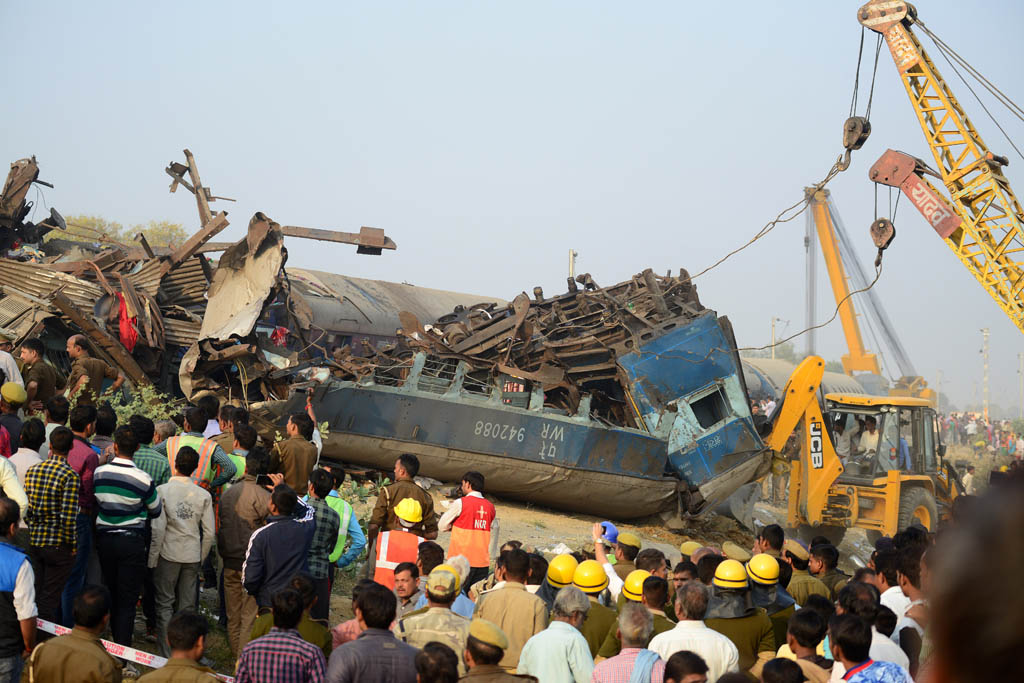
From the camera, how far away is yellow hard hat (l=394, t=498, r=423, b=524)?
682 cm

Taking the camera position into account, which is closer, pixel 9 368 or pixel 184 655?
pixel 184 655

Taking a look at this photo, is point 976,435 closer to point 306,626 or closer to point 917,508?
point 917,508

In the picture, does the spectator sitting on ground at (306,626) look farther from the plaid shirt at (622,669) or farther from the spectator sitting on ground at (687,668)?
the spectator sitting on ground at (687,668)

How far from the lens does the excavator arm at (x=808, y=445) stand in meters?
14.3

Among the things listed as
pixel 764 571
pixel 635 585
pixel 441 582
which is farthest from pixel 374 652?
pixel 764 571

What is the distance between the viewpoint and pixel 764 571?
5.96 m

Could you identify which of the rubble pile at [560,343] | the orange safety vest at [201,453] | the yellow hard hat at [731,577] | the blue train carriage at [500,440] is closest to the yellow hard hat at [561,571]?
the yellow hard hat at [731,577]

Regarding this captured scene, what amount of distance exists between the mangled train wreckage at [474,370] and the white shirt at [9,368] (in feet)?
11.9

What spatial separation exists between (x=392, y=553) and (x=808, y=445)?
950 centimetres

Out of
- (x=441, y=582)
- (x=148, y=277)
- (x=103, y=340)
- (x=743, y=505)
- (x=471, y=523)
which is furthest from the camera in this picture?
(x=743, y=505)

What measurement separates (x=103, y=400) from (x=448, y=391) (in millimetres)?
5108

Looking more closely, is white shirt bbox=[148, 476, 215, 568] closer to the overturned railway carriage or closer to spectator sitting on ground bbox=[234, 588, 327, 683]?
spectator sitting on ground bbox=[234, 588, 327, 683]

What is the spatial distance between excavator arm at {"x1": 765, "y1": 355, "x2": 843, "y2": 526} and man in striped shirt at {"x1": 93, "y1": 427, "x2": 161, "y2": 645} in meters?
10.5

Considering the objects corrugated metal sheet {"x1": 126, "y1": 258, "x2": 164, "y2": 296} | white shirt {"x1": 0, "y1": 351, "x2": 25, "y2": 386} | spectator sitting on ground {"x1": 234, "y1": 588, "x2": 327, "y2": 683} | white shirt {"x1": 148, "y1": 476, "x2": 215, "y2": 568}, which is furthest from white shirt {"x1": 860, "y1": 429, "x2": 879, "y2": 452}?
spectator sitting on ground {"x1": 234, "y1": 588, "x2": 327, "y2": 683}
